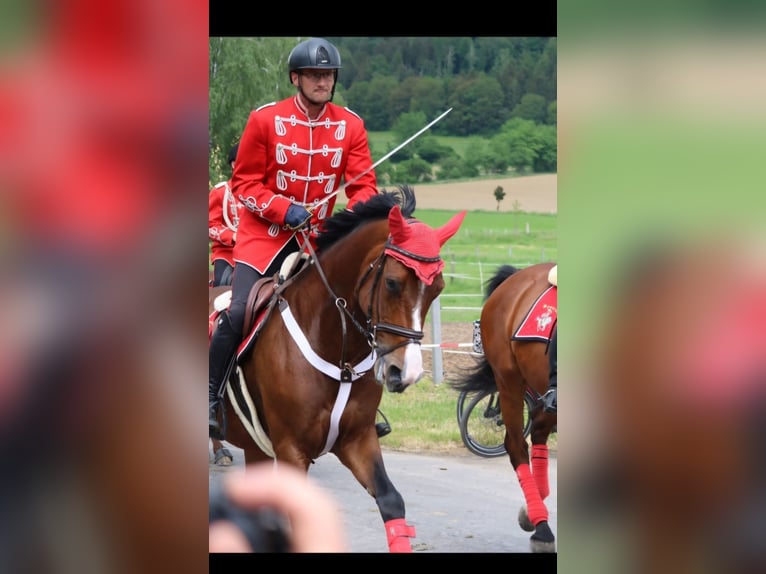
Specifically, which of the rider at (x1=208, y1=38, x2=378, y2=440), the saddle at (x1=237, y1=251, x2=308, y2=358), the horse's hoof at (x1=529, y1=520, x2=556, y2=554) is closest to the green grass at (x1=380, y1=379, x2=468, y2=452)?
the horse's hoof at (x1=529, y1=520, x2=556, y2=554)

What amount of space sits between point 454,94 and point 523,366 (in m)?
10.1

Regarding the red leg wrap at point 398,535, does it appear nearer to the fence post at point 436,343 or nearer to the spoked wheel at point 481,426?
the spoked wheel at point 481,426

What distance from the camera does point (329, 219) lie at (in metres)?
4.46

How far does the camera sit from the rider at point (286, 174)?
4.61 m

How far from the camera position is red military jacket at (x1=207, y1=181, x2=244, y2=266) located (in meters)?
6.73

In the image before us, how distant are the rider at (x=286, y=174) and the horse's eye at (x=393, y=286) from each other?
0.60 meters

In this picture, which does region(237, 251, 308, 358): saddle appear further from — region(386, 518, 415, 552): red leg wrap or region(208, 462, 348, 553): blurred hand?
region(386, 518, 415, 552): red leg wrap

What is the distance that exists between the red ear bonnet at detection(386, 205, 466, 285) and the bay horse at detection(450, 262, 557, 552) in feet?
5.49

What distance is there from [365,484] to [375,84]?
10.9 meters

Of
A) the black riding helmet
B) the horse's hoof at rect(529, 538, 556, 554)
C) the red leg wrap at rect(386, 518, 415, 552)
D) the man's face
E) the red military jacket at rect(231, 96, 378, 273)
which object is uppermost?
the black riding helmet

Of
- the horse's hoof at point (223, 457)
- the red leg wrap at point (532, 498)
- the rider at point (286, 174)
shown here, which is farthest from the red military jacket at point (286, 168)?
the horse's hoof at point (223, 457)

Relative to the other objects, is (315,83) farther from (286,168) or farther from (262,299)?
(262,299)
